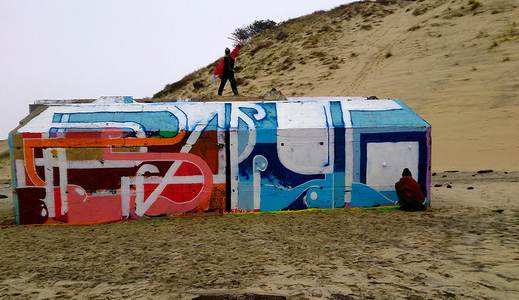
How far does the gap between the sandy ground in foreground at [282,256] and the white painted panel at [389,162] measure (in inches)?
22.8

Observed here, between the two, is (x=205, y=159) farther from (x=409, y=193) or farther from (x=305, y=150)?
(x=409, y=193)

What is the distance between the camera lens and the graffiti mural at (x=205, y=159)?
7.48 metres

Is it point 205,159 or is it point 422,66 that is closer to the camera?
point 205,159

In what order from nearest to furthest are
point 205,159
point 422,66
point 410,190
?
point 410,190, point 205,159, point 422,66

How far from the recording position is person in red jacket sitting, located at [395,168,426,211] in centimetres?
749

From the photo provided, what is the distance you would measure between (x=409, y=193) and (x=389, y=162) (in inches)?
27.1

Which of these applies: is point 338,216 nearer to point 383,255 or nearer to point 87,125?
point 383,255

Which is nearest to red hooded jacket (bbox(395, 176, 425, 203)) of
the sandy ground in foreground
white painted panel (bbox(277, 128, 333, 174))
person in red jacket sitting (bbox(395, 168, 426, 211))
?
person in red jacket sitting (bbox(395, 168, 426, 211))

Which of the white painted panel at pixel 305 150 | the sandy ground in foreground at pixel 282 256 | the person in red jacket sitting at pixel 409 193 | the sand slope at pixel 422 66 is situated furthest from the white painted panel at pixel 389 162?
the sand slope at pixel 422 66

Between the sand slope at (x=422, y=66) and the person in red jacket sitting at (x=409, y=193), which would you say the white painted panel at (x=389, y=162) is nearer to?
the person in red jacket sitting at (x=409, y=193)

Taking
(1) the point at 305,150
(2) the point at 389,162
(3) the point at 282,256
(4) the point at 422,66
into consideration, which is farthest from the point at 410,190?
(4) the point at 422,66

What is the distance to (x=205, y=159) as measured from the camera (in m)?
7.73

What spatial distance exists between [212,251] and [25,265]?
2101 mm

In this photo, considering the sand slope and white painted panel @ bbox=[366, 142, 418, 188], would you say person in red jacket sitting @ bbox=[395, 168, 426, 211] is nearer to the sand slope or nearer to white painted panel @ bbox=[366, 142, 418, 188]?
white painted panel @ bbox=[366, 142, 418, 188]
